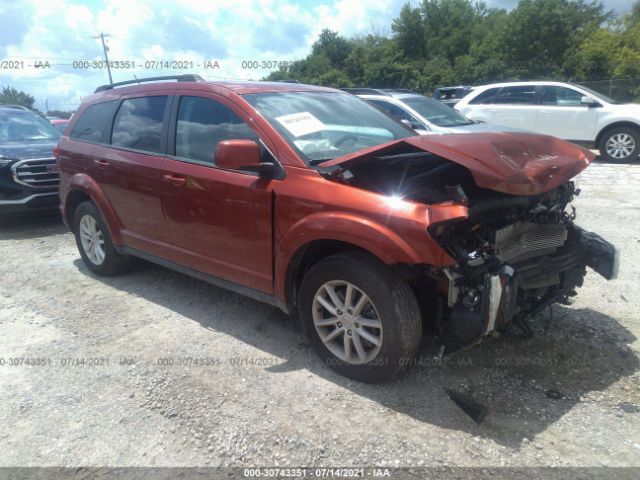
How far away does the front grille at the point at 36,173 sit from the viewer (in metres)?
7.15

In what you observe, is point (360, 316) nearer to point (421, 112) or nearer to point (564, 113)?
point (421, 112)

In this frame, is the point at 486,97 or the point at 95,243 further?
the point at 486,97

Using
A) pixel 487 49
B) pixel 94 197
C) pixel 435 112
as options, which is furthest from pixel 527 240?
pixel 487 49

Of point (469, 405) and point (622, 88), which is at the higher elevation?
point (622, 88)

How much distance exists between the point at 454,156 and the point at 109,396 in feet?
8.28

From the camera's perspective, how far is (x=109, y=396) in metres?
3.12

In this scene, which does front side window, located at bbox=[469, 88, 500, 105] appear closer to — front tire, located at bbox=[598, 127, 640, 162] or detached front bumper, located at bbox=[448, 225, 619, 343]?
front tire, located at bbox=[598, 127, 640, 162]

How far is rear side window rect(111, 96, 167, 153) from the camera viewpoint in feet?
13.8

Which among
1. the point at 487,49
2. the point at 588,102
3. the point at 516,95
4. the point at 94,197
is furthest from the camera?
the point at 487,49

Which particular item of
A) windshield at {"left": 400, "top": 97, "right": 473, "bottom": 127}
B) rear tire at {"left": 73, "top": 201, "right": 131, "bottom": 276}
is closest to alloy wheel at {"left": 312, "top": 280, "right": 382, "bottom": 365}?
rear tire at {"left": 73, "top": 201, "right": 131, "bottom": 276}

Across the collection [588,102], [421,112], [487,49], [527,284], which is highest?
[487,49]

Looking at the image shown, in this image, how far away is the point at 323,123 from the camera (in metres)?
3.61

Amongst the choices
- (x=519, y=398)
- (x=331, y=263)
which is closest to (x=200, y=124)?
(x=331, y=263)

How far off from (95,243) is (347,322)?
128 inches
